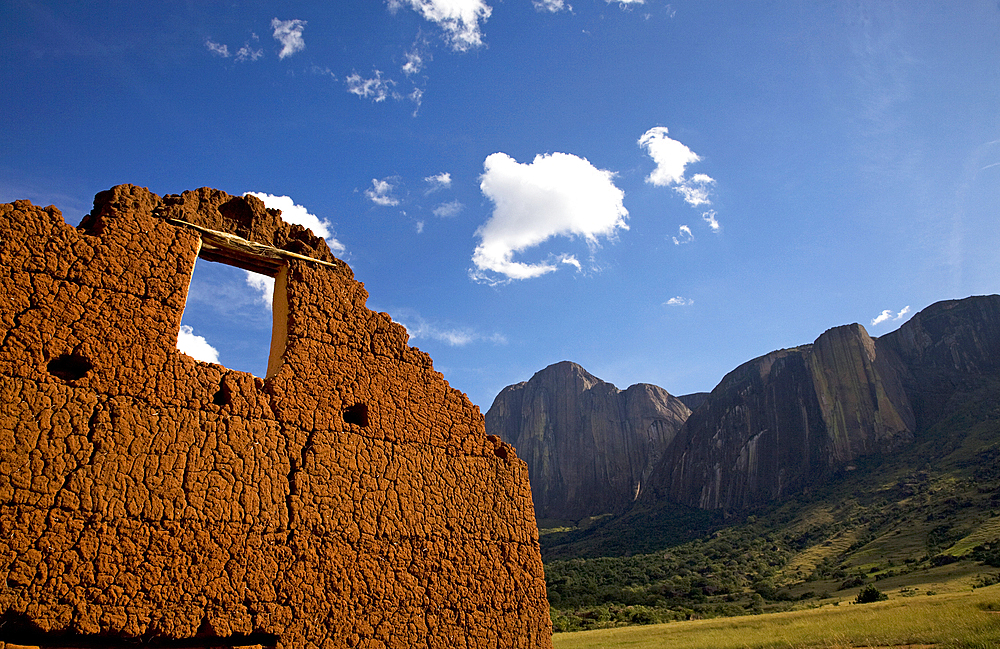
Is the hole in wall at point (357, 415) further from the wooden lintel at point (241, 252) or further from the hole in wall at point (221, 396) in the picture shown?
the wooden lintel at point (241, 252)

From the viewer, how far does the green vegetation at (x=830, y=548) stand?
21781mm

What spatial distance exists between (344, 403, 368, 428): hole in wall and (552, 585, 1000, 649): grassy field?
9.17 meters

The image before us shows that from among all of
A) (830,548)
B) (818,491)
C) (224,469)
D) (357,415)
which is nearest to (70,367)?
(224,469)

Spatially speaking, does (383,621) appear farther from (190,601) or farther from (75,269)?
(75,269)

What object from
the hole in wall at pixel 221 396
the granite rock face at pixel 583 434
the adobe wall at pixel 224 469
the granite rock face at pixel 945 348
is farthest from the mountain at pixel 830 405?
the hole in wall at pixel 221 396

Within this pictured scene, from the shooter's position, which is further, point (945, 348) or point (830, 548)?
point (945, 348)

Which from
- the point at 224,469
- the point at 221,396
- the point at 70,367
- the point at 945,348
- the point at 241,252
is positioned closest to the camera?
the point at 70,367

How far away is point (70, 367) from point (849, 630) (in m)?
13.4

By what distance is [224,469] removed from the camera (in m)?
5.23

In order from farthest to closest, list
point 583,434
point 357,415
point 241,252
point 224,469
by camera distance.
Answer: point 583,434
point 357,415
point 241,252
point 224,469

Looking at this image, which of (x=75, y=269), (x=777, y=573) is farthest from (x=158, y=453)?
(x=777, y=573)

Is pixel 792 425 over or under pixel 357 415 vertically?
over

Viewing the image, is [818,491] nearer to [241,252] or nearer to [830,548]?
[830,548]

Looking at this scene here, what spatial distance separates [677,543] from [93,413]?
48475 mm
